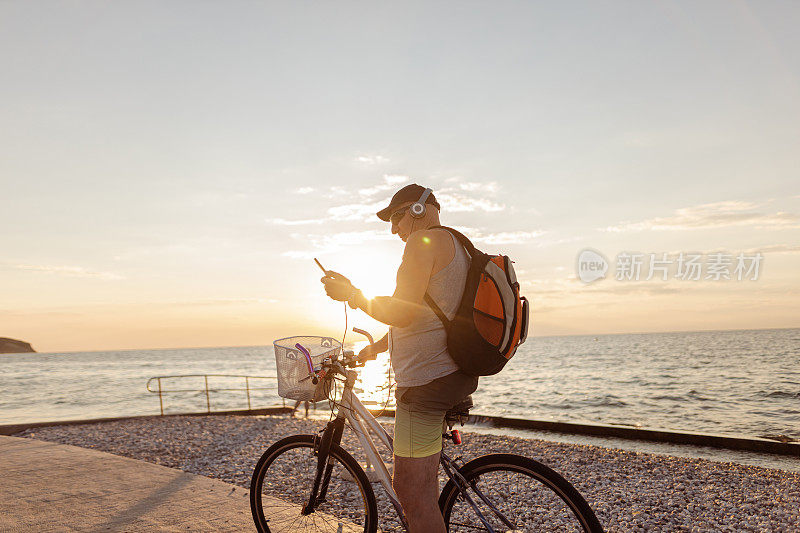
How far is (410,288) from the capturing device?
229 centimetres

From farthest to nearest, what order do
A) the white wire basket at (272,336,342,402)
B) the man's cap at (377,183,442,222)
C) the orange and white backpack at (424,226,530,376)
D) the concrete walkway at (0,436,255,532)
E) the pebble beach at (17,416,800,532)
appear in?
the pebble beach at (17,416,800,532) → the concrete walkway at (0,436,255,532) → the white wire basket at (272,336,342,402) → the man's cap at (377,183,442,222) → the orange and white backpack at (424,226,530,376)

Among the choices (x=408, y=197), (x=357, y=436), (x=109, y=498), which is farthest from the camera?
(x=109, y=498)

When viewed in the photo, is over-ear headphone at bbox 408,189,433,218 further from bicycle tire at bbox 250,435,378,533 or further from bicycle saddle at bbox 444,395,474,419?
bicycle tire at bbox 250,435,378,533

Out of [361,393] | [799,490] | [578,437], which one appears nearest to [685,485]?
[799,490]

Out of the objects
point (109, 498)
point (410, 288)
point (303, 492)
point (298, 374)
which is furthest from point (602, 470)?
point (410, 288)

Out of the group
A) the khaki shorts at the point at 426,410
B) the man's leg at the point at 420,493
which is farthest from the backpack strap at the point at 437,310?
the man's leg at the point at 420,493

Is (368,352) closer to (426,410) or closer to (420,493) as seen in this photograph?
(426,410)

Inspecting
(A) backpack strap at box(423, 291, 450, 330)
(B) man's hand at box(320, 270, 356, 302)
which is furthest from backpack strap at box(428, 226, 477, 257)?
(B) man's hand at box(320, 270, 356, 302)

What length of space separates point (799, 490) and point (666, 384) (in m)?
24.4

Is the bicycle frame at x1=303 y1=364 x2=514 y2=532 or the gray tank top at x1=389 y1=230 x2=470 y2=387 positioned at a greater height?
the gray tank top at x1=389 y1=230 x2=470 y2=387

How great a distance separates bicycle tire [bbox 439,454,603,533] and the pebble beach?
4.13 ft

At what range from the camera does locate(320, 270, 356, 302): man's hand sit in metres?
2.45

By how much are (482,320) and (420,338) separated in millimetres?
315

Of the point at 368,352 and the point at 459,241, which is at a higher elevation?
the point at 459,241
